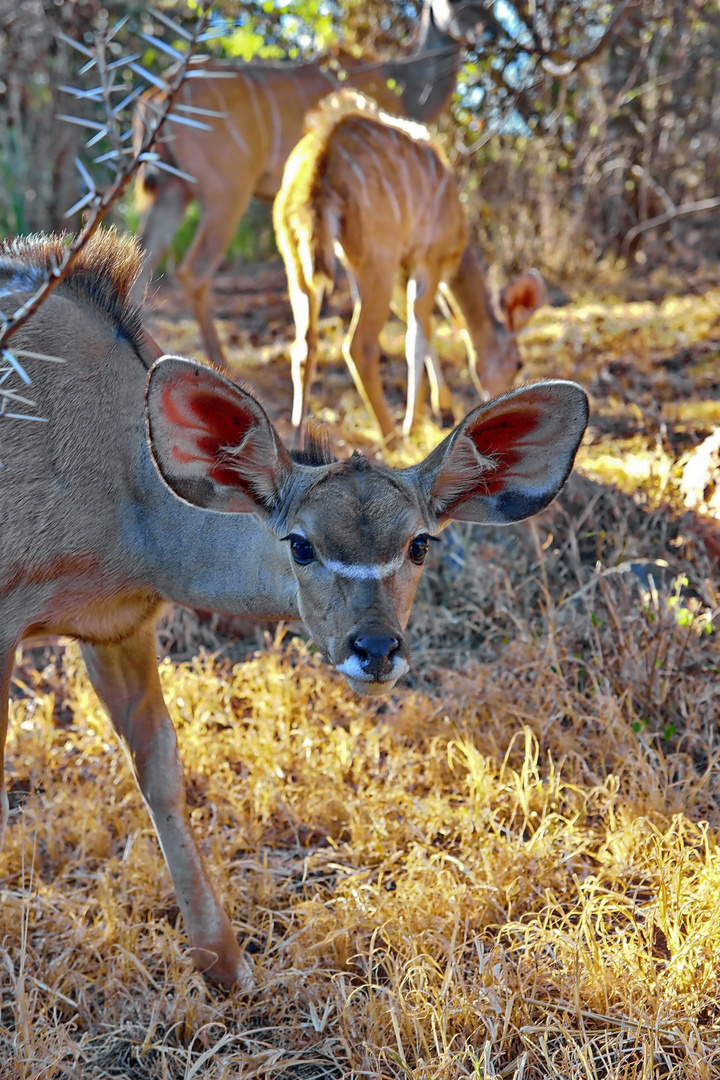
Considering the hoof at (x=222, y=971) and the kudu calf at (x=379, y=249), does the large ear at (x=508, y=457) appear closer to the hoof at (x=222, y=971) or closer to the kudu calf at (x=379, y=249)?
the hoof at (x=222, y=971)

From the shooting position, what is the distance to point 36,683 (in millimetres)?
4125

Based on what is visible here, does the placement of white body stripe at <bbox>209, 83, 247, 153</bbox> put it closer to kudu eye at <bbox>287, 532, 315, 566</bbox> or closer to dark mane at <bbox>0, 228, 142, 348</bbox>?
dark mane at <bbox>0, 228, 142, 348</bbox>

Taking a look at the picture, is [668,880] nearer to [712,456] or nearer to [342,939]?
[342,939]

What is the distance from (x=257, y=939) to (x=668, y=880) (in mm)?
1097

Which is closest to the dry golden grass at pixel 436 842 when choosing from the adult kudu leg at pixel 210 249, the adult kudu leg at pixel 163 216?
the adult kudu leg at pixel 210 249

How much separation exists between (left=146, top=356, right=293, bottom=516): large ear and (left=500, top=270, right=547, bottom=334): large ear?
4.07 meters

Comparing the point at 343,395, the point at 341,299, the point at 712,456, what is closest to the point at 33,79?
the point at 341,299

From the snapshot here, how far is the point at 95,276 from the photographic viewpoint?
2801mm

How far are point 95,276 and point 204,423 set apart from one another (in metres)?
0.72

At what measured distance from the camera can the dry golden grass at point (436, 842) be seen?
7.72ft

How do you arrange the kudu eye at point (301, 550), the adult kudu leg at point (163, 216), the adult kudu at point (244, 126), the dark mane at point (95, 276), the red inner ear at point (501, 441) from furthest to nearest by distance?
1. the adult kudu leg at point (163, 216)
2. the adult kudu at point (244, 126)
3. the dark mane at point (95, 276)
4. the red inner ear at point (501, 441)
5. the kudu eye at point (301, 550)

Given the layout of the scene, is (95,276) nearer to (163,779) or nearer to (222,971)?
(163,779)

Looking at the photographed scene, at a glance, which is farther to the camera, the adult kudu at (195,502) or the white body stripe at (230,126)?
the white body stripe at (230,126)

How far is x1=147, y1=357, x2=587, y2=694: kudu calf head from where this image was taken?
86.4 inches
